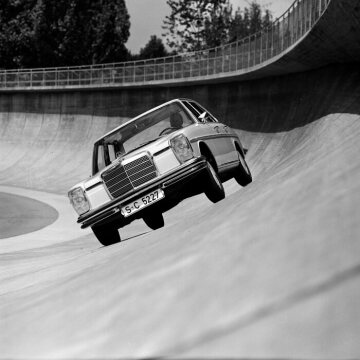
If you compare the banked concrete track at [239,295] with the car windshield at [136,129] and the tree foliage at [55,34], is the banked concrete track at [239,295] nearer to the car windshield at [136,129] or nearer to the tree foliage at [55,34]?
the car windshield at [136,129]

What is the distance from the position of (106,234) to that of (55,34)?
5745cm

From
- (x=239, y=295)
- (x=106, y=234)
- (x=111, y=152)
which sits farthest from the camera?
(x=106, y=234)

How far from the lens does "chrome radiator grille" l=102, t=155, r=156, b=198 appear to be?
8.14 m

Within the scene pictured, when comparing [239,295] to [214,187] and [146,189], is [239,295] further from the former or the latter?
[214,187]

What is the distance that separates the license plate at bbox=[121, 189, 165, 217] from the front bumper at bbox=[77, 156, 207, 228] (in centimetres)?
5

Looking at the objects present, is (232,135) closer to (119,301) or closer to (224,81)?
(119,301)

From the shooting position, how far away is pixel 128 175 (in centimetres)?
824

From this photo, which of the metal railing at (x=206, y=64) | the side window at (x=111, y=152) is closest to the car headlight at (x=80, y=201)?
the side window at (x=111, y=152)

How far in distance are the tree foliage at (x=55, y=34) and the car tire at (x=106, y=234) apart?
2195 inches

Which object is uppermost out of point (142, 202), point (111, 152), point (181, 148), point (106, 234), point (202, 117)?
point (202, 117)

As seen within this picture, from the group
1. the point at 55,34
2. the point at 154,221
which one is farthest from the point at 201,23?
the point at 154,221

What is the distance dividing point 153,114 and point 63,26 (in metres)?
57.4

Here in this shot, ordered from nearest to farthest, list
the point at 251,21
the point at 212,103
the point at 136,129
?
the point at 136,129 < the point at 212,103 < the point at 251,21

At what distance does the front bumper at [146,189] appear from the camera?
25.7ft
